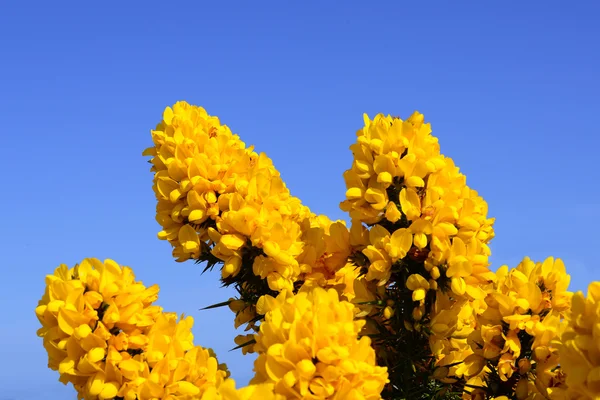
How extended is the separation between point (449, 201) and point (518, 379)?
141 cm

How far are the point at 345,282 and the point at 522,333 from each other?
61.7 inches

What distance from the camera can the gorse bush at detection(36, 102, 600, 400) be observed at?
5.24 meters

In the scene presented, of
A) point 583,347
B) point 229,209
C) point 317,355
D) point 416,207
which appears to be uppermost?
point 229,209

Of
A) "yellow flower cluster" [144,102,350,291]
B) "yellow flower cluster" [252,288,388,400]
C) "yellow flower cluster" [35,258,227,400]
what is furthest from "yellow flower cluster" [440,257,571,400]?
"yellow flower cluster" [35,258,227,400]

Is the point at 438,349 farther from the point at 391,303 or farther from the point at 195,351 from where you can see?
the point at 195,351

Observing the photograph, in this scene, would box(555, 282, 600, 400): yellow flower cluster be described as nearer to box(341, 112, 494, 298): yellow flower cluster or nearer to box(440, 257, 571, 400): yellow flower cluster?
box(440, 257, 571, 400): yellow flower cluster

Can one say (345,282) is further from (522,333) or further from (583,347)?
(583,347)

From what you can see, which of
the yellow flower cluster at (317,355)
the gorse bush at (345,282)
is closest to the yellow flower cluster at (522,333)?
the gorse bush at (345,282)

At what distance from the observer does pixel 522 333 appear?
596 centimetres

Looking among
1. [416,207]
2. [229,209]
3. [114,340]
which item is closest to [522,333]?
[416,207]

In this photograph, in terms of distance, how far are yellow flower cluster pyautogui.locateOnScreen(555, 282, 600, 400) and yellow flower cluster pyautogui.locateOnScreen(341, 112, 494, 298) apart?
4.07ft

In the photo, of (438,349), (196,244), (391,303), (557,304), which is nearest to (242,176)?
(196,244)

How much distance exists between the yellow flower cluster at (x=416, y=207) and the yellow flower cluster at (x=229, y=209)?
505mm

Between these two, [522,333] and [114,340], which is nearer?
[114,340]
